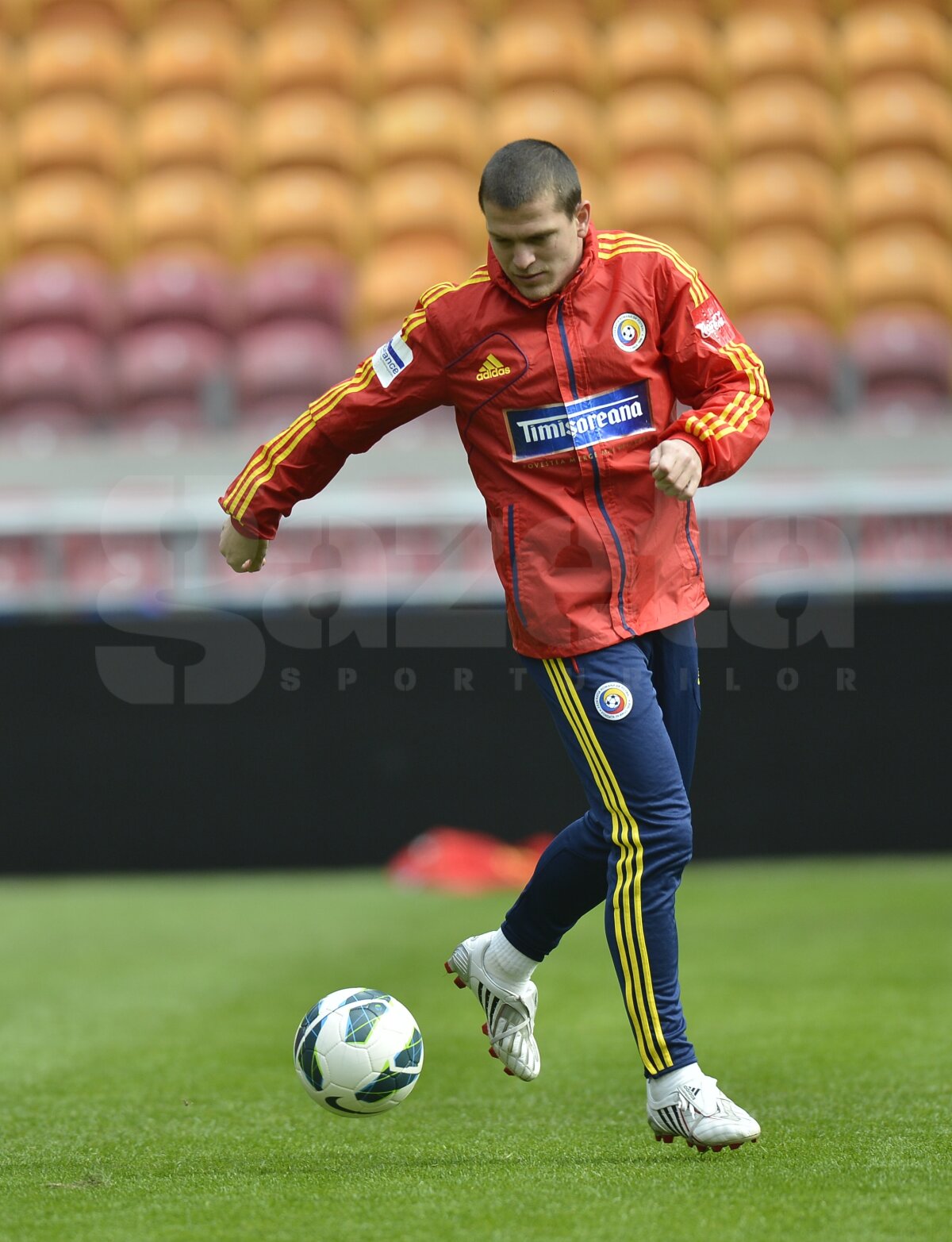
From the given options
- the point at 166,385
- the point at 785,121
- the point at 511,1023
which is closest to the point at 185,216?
the point at 166,385

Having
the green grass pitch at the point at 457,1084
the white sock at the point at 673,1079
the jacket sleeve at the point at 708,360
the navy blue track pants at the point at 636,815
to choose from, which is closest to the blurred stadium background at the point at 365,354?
the green grass pitch at the point at 457,1084

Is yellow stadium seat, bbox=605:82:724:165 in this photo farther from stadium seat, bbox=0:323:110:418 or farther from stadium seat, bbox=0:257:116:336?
stadium seat, bbox=0:323:110:418

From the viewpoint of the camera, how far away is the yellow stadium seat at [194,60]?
12.5 metres

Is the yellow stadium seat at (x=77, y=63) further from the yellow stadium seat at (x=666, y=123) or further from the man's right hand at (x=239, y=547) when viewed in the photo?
the man's right hand at (x=239, y=547)

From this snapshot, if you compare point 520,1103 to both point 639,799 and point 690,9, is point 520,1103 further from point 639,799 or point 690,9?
point 690,9

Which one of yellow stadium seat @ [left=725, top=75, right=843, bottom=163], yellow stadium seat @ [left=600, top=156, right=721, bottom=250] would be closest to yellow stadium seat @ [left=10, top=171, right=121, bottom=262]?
yellow stadium seat @ [left=600, top=156, right=721, bottom=250]

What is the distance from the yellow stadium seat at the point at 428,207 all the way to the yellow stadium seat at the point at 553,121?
383 mm

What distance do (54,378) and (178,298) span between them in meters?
1.00

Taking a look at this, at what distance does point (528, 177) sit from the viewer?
3.08m

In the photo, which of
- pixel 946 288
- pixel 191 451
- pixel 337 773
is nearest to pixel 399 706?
pixel 337 773

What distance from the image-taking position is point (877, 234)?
1105 centimetres

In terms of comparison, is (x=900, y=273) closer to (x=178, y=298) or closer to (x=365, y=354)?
(x=365, y=354)

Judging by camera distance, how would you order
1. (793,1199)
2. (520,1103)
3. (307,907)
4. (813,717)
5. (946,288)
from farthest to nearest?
(946,288), (813,717), (307,907), (520,1103), (793,1199)

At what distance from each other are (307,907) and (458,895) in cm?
70
